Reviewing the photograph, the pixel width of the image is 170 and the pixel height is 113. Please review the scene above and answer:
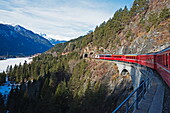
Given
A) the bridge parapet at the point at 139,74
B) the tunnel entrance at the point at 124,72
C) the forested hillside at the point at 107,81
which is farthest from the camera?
the tunnel entrance at the point at 124,72

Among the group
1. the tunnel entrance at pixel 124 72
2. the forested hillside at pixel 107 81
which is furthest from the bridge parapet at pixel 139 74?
the tunnel entrance at pixel 124 72

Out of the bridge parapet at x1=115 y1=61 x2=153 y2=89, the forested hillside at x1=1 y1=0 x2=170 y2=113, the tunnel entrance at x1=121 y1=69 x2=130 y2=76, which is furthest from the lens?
the tunnel entrance at x1=121 y1=69 x2=130 y2=76

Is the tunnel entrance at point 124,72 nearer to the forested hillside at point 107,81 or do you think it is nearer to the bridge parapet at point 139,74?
the forested hillside at point 107,81

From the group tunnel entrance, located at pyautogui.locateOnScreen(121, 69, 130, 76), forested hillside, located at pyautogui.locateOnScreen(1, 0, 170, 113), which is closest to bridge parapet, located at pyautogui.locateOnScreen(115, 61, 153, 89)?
forested hillside, located at pyautogui.locateOnScreen(1, 0, 170, 113)

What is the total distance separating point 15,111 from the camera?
47.3 m

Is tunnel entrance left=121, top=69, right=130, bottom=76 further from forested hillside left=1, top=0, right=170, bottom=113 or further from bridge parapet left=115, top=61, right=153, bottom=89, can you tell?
bridge parapet left=115, top=61, right=153, bottom=89

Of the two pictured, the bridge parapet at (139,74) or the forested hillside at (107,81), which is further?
the forested hillside at (107,81)

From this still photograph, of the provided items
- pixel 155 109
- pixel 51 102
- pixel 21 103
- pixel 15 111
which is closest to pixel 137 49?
pixel 51 102

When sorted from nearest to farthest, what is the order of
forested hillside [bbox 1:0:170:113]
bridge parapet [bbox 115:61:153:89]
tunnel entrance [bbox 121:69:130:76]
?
bridge parapet [bbox 115:61:153:89] < forested hillside [bbox 1:0:170:113] < tunnel entrance [bbox 121:69:130:76]

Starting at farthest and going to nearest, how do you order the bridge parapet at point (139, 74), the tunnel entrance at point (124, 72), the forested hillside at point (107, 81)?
1. the tunnel entrance at point (124, 72)
2. the forested hillside at point (107, 81)
3. the bridge parapet at point (139, 74)

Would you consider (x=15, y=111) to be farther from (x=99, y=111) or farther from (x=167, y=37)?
(x=167, y=37)

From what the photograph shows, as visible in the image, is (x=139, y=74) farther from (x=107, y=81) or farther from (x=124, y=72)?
(x=107, y=81)

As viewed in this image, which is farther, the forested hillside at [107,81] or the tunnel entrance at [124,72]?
the tunnel entrance at [124,72]

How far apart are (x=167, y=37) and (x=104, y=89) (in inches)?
667
